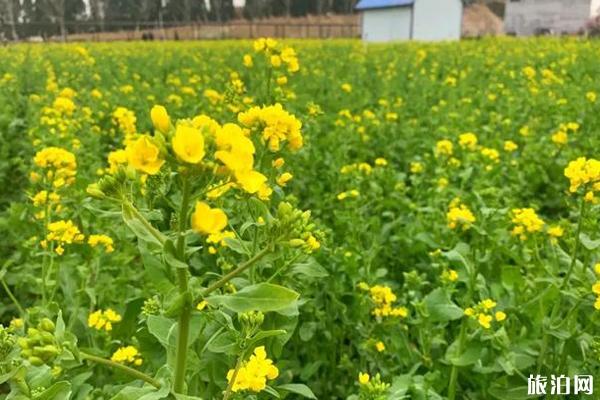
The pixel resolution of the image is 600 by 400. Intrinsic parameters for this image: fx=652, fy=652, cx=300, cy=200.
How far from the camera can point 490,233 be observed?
2338 millimetres

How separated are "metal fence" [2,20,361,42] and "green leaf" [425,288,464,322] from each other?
29126 millimetres

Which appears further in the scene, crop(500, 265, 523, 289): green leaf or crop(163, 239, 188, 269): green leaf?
crop(500, 265, 523, 289): green leaf

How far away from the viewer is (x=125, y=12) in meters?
34.8

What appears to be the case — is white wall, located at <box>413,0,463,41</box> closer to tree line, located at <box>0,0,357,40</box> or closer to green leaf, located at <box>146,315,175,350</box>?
tree line, located at <box>0,0,357,40</box>

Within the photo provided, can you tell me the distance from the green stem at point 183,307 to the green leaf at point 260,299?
43mm

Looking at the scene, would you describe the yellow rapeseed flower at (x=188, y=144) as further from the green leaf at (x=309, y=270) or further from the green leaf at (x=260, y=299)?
the green leaf at (x=309, y=270)

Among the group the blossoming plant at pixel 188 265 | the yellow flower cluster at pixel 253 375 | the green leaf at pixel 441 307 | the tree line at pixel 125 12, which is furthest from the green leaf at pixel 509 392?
the tree line at pixel 125 12

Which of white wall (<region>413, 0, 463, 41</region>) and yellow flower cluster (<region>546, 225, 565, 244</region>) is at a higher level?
white wall (<region>413, 0, 463, 41</region>)

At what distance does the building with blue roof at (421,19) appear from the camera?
3169 centimetres

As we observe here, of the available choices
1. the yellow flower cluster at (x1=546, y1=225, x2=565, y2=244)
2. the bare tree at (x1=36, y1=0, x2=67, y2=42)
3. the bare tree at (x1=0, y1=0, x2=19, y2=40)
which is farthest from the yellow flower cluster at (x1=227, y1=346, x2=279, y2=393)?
the bare tree at (x1=36, y1=0, x2=67, y2=42)

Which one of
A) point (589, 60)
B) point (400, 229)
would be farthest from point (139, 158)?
point (589, 60)

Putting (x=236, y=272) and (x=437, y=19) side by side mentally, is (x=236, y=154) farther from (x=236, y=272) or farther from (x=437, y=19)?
(x=437, y=19)

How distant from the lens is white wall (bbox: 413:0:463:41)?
3158 cm

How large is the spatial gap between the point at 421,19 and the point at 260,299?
108 ft
